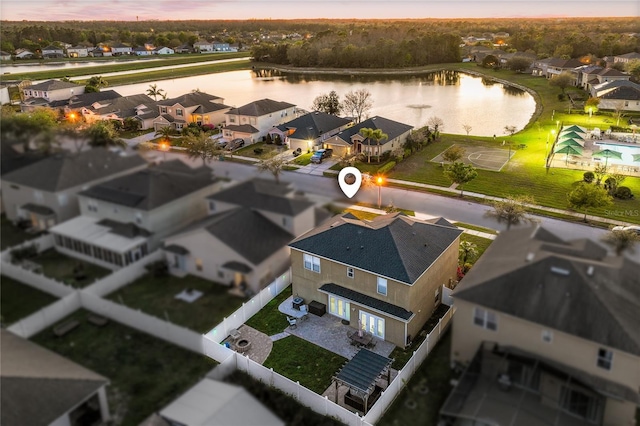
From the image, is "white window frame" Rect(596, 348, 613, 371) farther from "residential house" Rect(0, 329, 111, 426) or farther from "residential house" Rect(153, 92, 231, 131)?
"residential house" Rect(153, 92, 231, 131)

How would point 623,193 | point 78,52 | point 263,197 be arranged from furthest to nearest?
1. point 623,193
2. point 78,52
3. point 263,197

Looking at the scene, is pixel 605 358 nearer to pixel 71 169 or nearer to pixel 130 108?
pixel 71 169

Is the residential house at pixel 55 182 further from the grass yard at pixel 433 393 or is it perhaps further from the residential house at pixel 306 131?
the residential house at pixel 306 131

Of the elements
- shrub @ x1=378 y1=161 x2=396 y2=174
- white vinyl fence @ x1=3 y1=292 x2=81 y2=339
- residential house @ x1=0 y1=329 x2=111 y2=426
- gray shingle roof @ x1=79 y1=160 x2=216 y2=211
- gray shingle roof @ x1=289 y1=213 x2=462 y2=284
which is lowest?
shrub @ x1=378 y1=161 x2=396 y2=174

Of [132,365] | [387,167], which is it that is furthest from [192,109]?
[132,365]

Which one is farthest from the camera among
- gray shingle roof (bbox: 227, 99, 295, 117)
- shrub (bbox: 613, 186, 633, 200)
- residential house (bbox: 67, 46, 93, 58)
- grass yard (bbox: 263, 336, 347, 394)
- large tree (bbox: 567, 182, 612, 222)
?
gray shingle roof (bbox: 227, 99, 295, 117)

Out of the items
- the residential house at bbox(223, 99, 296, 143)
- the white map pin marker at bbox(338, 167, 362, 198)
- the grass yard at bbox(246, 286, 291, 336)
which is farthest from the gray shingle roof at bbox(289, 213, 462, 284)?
the residential house at bbox(223, 99, 296, 143)

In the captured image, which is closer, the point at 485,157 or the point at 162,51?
the point at 162,51
